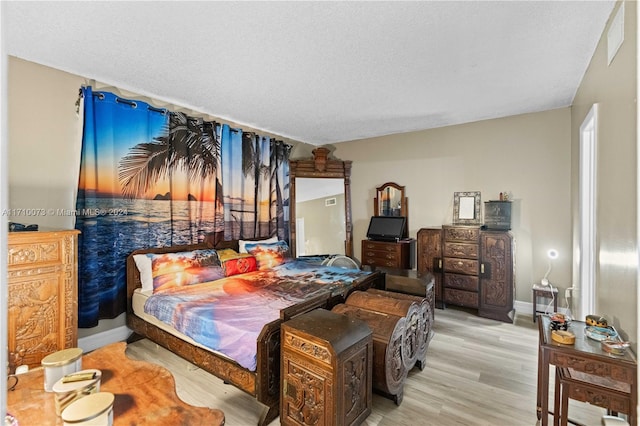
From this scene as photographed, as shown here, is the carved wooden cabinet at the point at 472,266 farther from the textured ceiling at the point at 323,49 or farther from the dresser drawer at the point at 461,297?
the textured ceiling at the point at 323,49

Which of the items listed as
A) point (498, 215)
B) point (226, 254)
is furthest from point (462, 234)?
point (226, 254)

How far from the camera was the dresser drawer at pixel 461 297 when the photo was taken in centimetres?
Answer: 374

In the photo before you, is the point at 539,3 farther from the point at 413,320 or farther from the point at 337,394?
the point at 337,394

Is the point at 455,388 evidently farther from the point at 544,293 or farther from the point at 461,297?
the point at 544,293

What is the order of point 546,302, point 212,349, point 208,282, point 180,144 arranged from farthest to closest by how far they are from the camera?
point 546,302 < point 180,144 < point 208,282 < point 212,349

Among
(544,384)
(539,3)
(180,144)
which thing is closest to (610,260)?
(544,384)

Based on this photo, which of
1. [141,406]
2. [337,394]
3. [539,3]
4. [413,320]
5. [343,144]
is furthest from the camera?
[343,144]

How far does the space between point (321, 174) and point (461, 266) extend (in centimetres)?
261

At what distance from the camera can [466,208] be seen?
418cm

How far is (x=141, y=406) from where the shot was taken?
127 centimetres

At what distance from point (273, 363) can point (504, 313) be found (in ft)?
9.81

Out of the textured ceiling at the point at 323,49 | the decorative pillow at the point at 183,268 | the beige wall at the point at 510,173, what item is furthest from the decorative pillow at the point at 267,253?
the beige wall at the point at 510,173

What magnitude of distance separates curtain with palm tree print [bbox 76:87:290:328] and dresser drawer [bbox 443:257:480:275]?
2968 millimetres

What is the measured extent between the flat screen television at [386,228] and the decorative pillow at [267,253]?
1.54 meters
